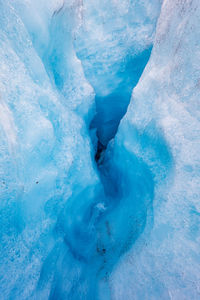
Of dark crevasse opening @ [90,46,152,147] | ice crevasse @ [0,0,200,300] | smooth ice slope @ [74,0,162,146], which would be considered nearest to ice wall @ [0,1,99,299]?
ice crevasse @ [0,0,200,300]

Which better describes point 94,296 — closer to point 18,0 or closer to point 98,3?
point 18,0

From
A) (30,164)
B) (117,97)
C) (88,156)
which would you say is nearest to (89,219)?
(88,156)

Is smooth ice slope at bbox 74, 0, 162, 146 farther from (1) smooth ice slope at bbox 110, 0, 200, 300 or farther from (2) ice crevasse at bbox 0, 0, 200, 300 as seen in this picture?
(1) smooth ice slope at bbox 110, 0, 200, 300

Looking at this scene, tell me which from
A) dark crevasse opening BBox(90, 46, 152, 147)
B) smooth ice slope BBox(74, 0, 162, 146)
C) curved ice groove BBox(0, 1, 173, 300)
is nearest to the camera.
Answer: curved ice groove BBox(0, 1, 173, 300)

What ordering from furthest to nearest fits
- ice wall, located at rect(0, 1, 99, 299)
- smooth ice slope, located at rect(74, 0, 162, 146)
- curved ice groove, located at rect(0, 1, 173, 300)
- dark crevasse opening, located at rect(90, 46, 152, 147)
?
dark crevasse opening, located at rect(90, 46, 152, 147) < smooth ice slope, located at rect(74, 0, 162, 146) < curved ice groove, located at rect(0, 1, 173, 300) < ice wall, located at rect(0, 1, 99, 299)

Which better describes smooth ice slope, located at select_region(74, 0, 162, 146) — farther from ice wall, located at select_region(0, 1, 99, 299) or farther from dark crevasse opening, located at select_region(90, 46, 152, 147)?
ice wall, located at select_region(0, 1, 99, 299)

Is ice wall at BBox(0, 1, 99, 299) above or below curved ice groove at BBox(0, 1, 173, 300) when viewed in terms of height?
above

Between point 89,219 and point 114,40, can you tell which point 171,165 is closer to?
point 89,219

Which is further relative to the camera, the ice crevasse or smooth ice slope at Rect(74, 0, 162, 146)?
smooth ice slope at Rect(74, 0, 162, 146)
